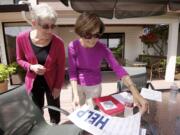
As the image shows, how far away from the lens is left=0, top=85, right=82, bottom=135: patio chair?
1.73 meters

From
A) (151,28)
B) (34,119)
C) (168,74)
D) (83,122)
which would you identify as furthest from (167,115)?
(151,28)

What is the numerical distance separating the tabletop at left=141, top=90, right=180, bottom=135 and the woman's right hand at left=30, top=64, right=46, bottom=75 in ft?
3.39

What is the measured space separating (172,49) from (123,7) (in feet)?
16.5

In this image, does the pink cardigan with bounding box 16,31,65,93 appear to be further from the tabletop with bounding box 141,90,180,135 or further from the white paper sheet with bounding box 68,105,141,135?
the tabletop with bounding box 141,90,180,135

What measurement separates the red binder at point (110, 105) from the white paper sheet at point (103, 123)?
0.13 metres

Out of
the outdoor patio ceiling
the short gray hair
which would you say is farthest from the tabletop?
the outdoor patio ceiling

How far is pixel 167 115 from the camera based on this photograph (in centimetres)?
188

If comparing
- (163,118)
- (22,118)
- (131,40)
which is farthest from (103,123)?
(131,40)

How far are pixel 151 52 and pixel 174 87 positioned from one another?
35.4ft

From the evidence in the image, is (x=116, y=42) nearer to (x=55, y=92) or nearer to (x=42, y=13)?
(x=55, y=92)

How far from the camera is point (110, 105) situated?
1687 millimetres

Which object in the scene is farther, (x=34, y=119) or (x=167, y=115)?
(x=34, y=119)

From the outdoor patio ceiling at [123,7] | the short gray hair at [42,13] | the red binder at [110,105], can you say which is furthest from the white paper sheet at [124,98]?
the outdoor patio ceiling at [123,7]

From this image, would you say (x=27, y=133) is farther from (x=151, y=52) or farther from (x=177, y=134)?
(x=151, y=52)
